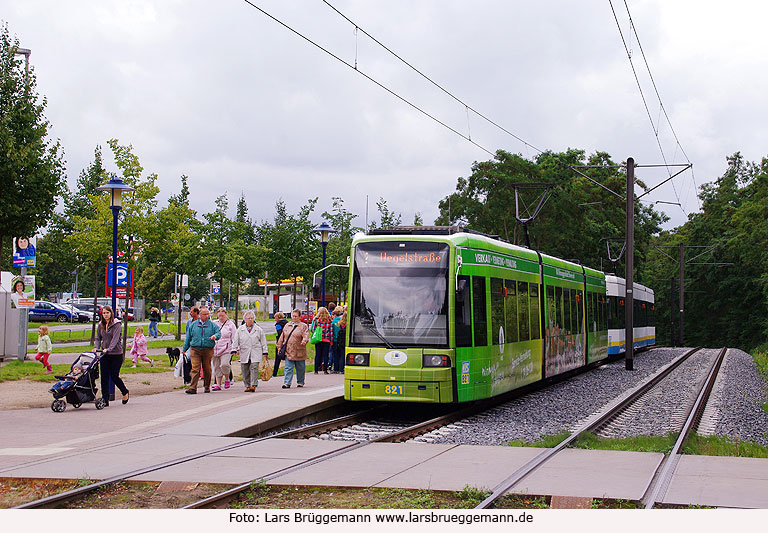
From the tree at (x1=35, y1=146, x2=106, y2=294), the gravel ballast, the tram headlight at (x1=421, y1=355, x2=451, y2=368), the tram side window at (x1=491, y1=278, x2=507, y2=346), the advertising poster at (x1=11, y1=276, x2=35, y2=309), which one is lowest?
the gravel ballast

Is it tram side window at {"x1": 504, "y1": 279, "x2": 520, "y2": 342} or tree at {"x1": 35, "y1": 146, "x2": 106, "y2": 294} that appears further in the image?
tree at {"x1": 35, "y1": 146, "x2": 106, "y2": 294}

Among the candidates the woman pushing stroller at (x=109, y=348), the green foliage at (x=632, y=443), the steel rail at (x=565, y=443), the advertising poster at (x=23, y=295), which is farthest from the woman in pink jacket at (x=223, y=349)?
the advertising poster at (x=23, y=295)

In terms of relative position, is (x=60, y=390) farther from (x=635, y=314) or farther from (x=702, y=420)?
(x=635, y=314)

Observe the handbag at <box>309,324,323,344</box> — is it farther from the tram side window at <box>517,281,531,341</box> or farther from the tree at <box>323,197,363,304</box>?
the tree at <box>323,197,363,304</box>

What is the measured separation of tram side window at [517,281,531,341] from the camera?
17.6m

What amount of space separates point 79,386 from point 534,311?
918 cm

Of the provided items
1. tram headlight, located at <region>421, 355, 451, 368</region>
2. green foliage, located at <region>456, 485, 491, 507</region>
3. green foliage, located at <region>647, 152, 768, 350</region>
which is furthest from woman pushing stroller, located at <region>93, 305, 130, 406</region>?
green foliage, located at <region>647, 152, 768, 350</region>

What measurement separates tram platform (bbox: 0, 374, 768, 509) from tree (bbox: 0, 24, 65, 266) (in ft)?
40.0

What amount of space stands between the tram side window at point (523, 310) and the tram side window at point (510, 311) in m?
0.32

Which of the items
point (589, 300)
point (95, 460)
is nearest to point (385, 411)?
point (95, 460)

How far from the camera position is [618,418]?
1541cm

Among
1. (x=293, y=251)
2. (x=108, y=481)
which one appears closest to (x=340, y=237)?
(x=293, y=251)

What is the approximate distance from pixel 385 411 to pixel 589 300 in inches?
467

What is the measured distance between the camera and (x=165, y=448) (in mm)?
10453
